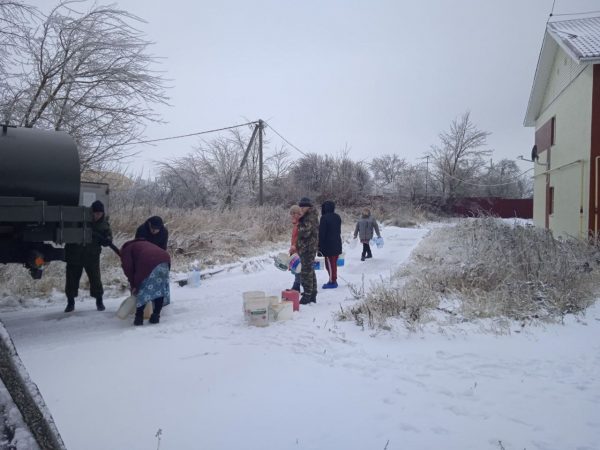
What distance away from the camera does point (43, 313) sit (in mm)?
6438

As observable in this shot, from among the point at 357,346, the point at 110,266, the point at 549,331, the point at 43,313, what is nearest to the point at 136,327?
the point at 43,313

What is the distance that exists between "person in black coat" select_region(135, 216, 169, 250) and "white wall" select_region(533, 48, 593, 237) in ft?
32.2

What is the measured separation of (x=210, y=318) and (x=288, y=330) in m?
1.37

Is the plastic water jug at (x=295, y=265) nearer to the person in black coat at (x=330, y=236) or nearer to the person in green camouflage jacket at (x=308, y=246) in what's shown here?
the person in green camouflage jacket at (x=308, y=246)

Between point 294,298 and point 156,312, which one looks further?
point 294,298

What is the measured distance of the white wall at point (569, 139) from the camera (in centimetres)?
1214

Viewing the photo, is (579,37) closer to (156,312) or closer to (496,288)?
(496,288)

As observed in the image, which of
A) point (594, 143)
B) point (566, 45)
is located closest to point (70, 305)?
point (594, 143)

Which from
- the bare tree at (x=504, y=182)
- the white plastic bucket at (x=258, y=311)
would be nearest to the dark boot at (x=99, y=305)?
the white plastic bucket at (x=258, y=311)

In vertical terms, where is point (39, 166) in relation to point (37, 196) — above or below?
above

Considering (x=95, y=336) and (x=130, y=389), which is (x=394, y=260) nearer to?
(x=95, y=336)

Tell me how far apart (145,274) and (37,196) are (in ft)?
5.34

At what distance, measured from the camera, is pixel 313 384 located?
3.71m

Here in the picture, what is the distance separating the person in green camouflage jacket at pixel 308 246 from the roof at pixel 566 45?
9432 mm
